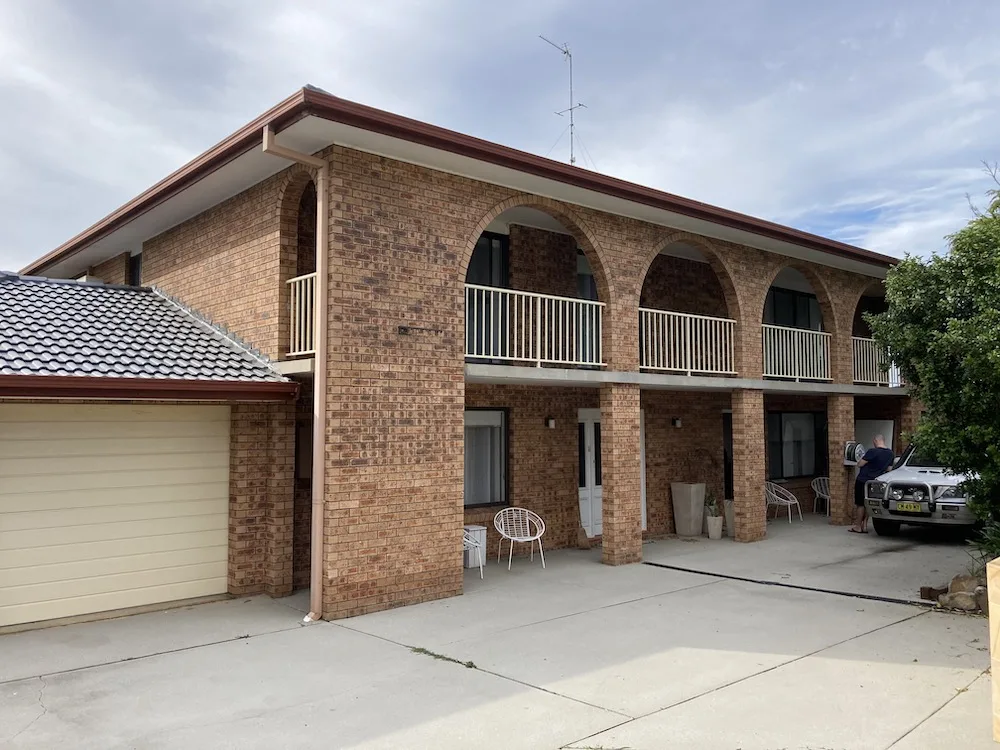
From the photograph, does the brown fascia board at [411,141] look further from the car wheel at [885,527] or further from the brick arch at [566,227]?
the car wheel at [885,527]

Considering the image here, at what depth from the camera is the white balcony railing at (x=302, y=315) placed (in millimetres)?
8633

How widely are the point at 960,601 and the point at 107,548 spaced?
896 centimetres

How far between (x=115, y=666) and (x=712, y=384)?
29.3 feet

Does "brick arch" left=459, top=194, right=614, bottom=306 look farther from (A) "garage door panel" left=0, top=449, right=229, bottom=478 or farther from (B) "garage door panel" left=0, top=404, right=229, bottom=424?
(A) "garage door panel" left=0, top=449, right=229, bottom=478

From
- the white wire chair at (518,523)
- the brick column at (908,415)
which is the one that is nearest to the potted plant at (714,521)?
the white wire chair at (518,523)

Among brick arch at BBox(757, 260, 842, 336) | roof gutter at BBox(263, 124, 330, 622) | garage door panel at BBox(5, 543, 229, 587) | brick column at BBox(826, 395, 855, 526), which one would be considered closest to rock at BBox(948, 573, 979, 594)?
brick column at BBox(826, 395, 855, 526)

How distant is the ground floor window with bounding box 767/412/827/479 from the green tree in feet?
23.6

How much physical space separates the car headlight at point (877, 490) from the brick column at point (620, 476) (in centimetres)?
452

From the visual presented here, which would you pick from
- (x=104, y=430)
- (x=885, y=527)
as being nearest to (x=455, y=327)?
(x=104, y=430)

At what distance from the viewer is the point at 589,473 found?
12.6 m

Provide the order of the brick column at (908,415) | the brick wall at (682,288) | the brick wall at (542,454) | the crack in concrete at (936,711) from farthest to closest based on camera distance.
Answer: the brick column at (908,415) → the brick wall at (682,288) → the brick wall at (542,454) → the crack in concrete at (936,711)

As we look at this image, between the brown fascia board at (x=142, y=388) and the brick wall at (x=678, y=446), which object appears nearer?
the brown fascia board at (x=142, y=388)

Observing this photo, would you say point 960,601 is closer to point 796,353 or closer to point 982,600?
point 982,600

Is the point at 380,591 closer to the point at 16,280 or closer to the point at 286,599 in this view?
the point at 286,599
